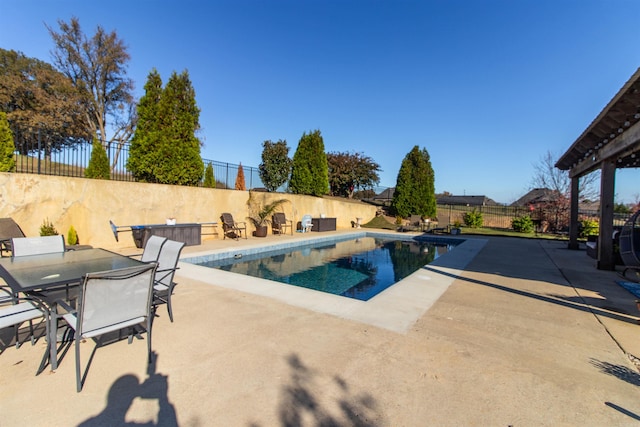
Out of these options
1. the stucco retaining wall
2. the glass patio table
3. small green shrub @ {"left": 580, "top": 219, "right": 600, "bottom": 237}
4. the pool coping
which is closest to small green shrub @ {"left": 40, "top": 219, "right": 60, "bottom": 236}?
the stucco retaining wall

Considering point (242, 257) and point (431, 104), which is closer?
point (242, 257)

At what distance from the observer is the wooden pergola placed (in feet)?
15.1

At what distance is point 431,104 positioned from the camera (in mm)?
14789

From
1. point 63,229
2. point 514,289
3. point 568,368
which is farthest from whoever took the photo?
point 63,229

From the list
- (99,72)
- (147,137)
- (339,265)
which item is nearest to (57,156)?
(147,137)

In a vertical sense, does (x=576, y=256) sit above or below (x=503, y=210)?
below

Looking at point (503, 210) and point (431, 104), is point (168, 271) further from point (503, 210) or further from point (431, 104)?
point (503, 210)

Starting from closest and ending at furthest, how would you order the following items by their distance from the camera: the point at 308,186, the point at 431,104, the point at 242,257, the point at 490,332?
the point at 490,332, the point at 242,257, the point at 431,104, the point at 308,186

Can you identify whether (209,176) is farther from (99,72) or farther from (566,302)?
(99,72)

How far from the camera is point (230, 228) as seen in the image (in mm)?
11016

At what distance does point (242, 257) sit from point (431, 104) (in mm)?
12474

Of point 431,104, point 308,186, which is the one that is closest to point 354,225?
point 308,186

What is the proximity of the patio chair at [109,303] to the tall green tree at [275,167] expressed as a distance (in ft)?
46.5

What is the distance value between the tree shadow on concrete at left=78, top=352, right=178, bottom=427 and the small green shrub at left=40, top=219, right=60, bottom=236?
21.0 ft
